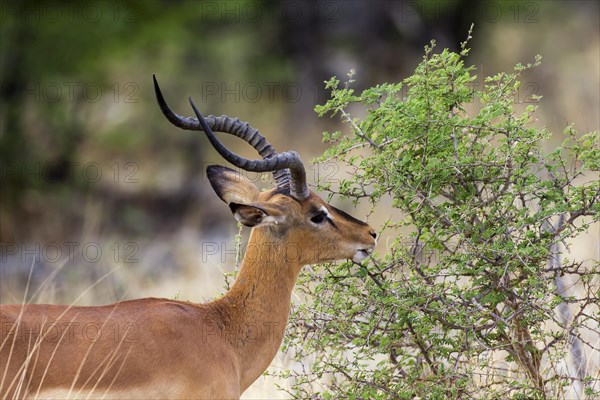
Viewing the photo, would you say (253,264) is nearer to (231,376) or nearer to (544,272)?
(231,376)

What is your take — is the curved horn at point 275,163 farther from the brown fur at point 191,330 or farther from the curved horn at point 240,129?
the curved horn at point 240,129

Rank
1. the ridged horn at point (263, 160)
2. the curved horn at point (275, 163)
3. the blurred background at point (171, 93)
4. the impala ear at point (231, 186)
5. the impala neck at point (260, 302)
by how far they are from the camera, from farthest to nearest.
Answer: the blurred background at point (171, 93) < the impala ear at point (231, 186) < the impala neck at point (260, 302) < the ridged horn at point (263, 160) < the curved horn at point (275, 163)

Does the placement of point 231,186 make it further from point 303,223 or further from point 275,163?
point 275,163

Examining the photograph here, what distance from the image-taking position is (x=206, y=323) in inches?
252

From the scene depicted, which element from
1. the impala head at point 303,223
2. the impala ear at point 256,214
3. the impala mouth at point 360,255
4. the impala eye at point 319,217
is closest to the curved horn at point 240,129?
the impala head at point 303,223

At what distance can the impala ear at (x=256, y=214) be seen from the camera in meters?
6.42

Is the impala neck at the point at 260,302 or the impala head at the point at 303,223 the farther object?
the impala head at the point at 303,223

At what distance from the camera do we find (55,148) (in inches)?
790

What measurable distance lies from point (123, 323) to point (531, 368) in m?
2.76

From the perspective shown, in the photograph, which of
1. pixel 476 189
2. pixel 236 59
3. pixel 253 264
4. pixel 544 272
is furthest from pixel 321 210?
pixel 236 59

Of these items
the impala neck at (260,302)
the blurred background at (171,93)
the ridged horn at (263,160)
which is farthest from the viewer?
the blurred background at (171,93)

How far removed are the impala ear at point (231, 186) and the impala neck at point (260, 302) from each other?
0.40m

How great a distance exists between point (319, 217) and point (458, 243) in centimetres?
96

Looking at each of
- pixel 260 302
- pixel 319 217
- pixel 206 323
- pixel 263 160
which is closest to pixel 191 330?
pixel 206 323
